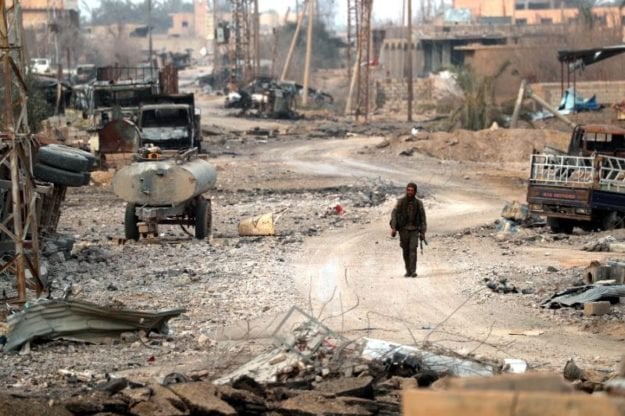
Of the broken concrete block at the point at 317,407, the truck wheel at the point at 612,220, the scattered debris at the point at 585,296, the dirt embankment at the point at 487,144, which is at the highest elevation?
the broken concrete block at the point at 317,407

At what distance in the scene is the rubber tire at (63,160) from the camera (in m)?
21.9

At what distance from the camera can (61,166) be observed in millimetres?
22188

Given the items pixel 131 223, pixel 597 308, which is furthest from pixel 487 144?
pixel 597 308

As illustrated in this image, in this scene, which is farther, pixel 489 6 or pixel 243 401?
pixel 489 6

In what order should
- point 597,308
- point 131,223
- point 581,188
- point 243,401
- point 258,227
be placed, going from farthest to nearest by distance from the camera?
point 581,188 < point 258,227 < point 131,223 < point 597,308 < point 243,401

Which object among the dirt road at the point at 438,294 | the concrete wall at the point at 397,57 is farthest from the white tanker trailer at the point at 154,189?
the concrete wall at the point at 397,57

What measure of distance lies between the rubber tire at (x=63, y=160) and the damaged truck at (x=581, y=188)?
8997 millimetres

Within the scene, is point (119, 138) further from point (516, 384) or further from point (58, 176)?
point (516, 384)

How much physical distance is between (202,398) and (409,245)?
9.04 metres

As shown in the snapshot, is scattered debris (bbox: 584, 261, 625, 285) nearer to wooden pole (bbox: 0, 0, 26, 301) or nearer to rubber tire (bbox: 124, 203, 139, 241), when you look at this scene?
wooden pole (bbox: 0, 0, 26, 301)

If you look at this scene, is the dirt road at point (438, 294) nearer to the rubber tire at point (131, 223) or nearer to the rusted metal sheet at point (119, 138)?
the rubber tire at point (131, 223)

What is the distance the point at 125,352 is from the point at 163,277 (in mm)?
5712

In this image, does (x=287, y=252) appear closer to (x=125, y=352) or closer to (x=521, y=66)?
(x=125, y=352)

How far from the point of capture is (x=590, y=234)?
25.7 m
